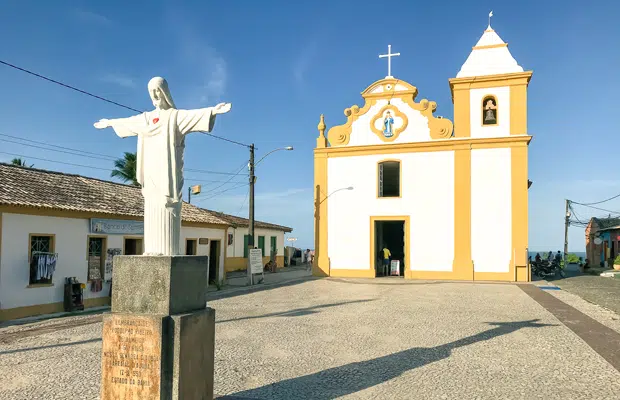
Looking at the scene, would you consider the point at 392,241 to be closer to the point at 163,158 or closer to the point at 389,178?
the point at 389,178

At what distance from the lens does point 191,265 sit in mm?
4617

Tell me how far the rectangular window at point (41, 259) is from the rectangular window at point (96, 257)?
50.9 inches

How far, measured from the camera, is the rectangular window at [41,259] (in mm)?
11156

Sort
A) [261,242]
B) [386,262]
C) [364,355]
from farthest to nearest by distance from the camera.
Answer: [261,242]
[386,262]
[364,355]

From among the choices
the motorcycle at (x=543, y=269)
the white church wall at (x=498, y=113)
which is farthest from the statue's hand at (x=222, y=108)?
the motorcycle at (x=543, y=269)

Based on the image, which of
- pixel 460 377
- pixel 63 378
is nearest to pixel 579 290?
pixel 460 377

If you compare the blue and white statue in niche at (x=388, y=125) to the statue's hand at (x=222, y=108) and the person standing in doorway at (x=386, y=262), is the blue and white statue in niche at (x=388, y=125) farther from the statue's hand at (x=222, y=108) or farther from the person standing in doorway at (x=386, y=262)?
the statue's hand at (x=222, y=108)

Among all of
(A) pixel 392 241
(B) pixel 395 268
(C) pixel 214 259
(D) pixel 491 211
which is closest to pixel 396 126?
(D) pixel 491 211

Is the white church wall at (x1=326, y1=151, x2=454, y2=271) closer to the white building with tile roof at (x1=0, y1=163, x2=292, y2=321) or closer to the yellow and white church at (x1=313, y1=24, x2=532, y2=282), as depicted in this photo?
the yellow and white church at (x1=313, y1=24, x2=532, y2=282)

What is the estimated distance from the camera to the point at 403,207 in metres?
21.7

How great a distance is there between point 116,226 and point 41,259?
263 cm

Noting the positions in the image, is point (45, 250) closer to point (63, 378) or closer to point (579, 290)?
point (63, 378)

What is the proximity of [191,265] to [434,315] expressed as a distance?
755cm

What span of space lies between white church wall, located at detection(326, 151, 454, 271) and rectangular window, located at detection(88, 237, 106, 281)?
1138 cm
